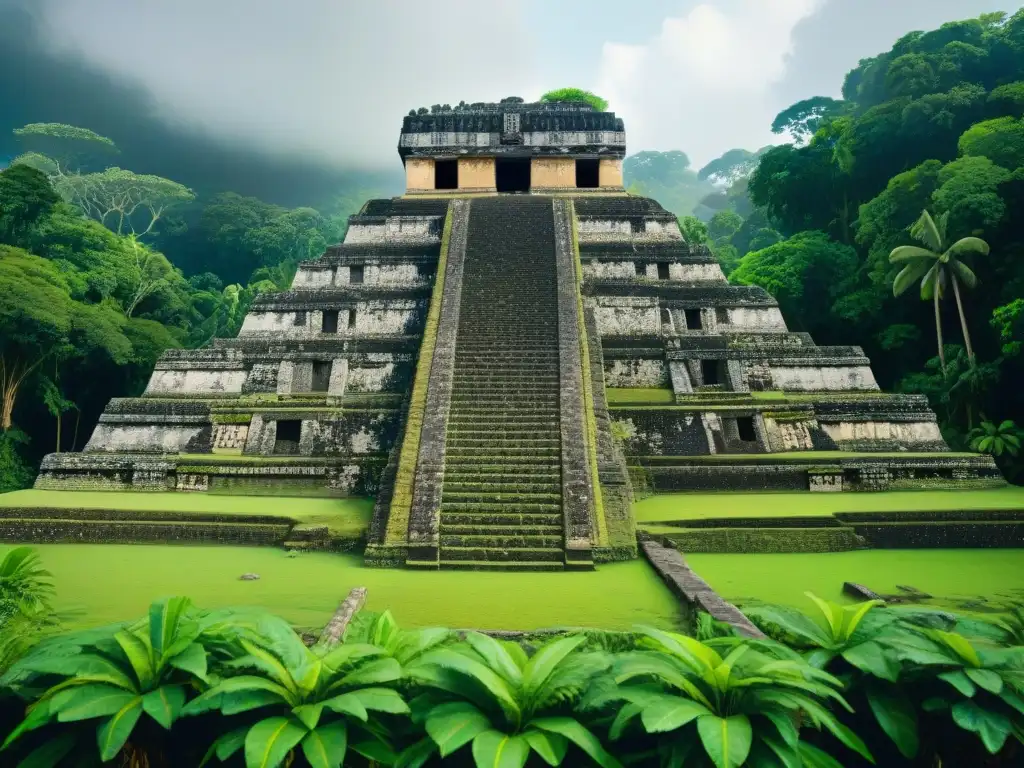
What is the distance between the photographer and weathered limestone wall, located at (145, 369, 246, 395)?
12.0 meters

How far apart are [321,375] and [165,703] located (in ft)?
32.5

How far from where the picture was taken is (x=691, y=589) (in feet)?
16.4

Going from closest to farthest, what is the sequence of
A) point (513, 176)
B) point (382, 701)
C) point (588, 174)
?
1. point (382, 701)
2. point (588, 174)
3. point (513, 176)

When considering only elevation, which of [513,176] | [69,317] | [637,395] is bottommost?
[637,395]

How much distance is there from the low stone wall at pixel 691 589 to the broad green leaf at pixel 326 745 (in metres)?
2.30

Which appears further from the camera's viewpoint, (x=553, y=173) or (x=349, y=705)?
(x=553, y=173)

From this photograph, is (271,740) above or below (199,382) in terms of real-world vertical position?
below

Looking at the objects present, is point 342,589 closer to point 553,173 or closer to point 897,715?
point 897,715

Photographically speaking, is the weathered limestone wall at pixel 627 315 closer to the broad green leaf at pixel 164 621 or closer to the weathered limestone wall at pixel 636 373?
the weathered limestone wall at pixel 636 373

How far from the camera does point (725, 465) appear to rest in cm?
Result: 941

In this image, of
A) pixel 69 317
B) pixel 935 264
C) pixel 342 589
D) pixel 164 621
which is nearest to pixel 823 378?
pixel 935 264

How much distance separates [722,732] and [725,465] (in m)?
7.51

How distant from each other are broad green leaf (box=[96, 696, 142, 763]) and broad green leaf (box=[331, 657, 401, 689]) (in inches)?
27.5

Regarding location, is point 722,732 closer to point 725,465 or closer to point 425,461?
point 425,461
